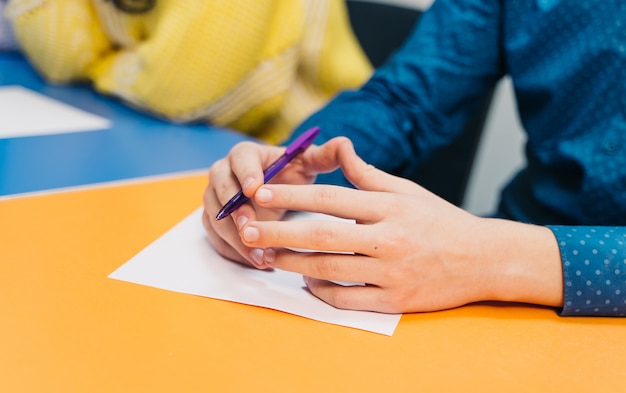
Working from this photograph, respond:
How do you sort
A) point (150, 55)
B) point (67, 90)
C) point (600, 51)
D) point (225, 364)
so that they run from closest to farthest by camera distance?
point (225, 364) → point (600, 51) → point (150, 55) → point (67, 90)

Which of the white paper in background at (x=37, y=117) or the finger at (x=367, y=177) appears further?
the white paper in background at (x=37, y=117)

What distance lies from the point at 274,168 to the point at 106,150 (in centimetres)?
37

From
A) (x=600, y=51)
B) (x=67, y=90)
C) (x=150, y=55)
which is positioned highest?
(x=600, y=51)

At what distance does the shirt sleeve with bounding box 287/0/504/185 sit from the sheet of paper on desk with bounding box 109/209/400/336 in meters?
0.30

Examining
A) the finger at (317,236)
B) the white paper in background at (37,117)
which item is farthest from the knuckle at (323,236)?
the white paper in background at (37,117)

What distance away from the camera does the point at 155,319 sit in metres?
0.46

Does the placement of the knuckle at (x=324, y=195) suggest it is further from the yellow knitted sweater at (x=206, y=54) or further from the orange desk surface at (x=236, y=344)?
the yellow knitted sweater at (x=206, y=54)

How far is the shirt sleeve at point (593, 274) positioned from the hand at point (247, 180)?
0.75 feet

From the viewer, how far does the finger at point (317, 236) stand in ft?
1.57

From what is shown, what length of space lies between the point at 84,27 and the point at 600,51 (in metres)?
0.84

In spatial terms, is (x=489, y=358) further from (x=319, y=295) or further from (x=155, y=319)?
(x=155, y=319)

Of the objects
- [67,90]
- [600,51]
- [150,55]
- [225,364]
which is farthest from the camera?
[67,90]

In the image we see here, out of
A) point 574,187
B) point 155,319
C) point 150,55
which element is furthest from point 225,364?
point 150,55

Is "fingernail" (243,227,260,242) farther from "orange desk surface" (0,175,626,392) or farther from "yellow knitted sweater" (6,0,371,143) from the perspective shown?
"yellow knitted sweater" (6,0,371,143)
